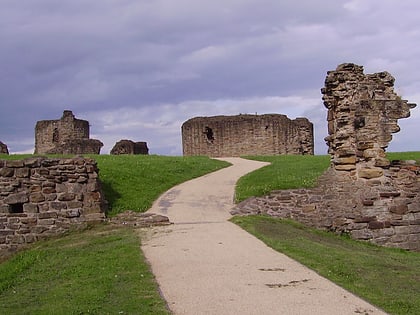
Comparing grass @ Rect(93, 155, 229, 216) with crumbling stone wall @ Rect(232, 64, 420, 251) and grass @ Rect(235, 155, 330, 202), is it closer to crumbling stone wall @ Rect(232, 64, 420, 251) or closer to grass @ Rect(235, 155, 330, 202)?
grass @ Rect(235, 155, 330, 202)

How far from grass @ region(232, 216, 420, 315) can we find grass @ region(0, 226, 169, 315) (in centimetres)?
267

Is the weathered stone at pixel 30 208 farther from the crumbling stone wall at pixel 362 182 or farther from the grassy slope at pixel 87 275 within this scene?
the crumbling stone wall at pixel 362 182

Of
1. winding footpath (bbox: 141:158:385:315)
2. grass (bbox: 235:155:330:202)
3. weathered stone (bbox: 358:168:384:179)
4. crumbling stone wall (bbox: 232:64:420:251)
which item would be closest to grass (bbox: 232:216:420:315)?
winding footpath (bbox: 141:158:385:315)

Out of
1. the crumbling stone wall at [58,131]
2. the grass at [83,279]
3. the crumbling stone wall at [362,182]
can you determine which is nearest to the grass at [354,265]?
the crumbling stone wall at [362,182]

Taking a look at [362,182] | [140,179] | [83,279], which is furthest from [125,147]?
[83,279]

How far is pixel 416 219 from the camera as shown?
1505 cm

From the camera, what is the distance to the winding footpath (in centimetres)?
644

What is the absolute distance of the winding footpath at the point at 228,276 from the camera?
644 centimetres

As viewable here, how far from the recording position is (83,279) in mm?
8664

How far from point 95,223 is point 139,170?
20.7 ft

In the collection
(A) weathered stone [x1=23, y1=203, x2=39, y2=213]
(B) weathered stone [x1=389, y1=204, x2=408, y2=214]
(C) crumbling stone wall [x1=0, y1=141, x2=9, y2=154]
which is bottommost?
(B) weathered stone [x1=389, y1=204, x2=408, y2=214]

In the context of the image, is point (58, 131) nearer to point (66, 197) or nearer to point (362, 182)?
point (66, 197)

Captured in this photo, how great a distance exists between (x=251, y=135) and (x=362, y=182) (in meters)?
25.3

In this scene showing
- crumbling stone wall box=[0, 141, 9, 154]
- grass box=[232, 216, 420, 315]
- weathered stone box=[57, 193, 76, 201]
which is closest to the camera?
grass box=[232, 216, 420, 315]
